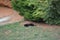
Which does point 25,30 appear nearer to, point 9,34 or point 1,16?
point 9,34

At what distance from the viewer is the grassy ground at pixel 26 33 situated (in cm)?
667

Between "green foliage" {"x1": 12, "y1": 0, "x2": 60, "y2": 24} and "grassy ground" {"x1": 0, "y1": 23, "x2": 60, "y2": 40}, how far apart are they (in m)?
0.42

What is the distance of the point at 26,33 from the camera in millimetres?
7039

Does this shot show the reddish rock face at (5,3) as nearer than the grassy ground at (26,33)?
No

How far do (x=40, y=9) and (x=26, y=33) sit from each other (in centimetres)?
125

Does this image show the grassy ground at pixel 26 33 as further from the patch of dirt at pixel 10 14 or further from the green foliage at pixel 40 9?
the patch of dirt at pixel 10 14

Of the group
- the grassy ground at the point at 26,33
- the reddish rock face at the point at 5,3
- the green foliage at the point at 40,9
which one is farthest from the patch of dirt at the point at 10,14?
the grassy ground at the point at 26,33

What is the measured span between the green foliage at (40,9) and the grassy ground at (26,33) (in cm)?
42

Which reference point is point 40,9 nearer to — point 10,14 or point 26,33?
point 26,33

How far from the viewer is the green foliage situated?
730 centimetres

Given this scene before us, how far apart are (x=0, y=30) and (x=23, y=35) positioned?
0.91 metres

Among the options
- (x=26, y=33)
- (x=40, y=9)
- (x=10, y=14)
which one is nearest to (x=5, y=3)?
(x=10, y=14)

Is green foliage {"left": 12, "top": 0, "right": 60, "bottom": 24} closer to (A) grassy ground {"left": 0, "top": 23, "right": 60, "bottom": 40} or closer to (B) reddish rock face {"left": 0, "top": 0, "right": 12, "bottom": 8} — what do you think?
(A) grassy ground {"left": 0, "top": 23, "right": 60, "bottom": 40}

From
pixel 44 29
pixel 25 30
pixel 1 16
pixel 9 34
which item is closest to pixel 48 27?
pixel 44 29
